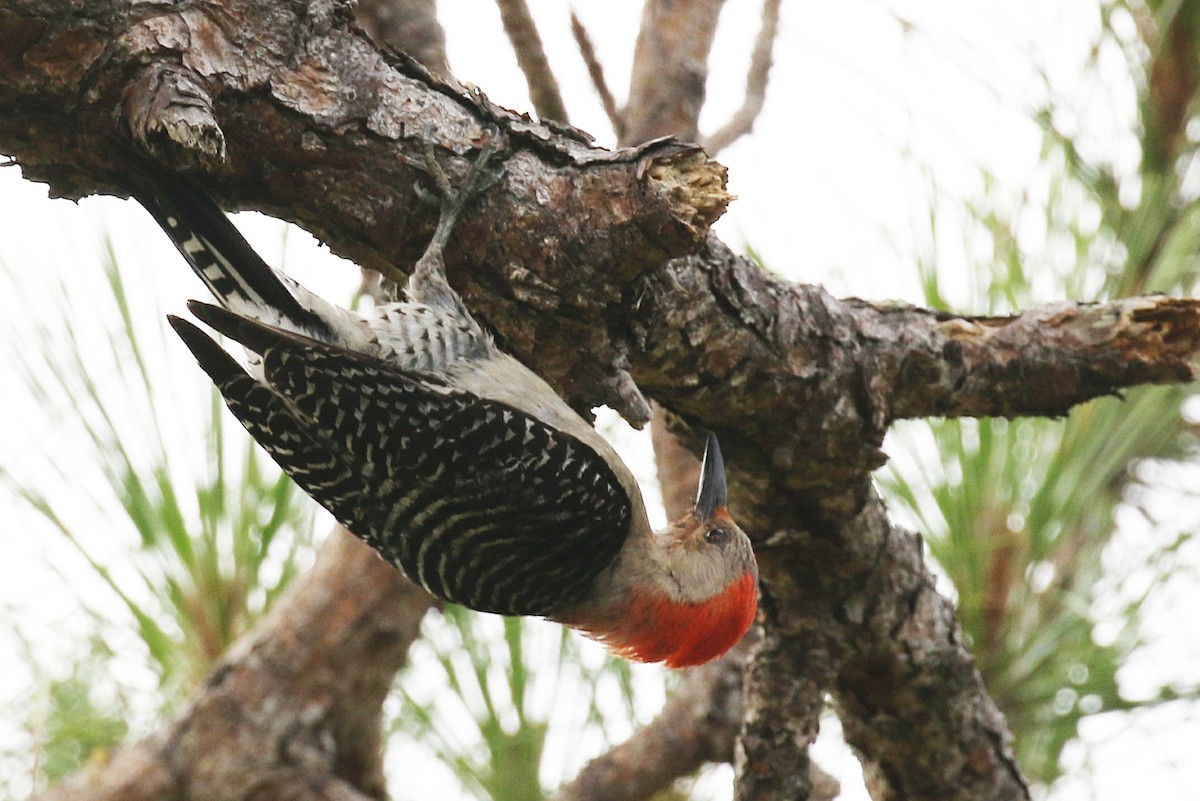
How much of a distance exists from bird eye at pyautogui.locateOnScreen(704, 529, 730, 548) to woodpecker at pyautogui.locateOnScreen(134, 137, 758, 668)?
0.15 ft

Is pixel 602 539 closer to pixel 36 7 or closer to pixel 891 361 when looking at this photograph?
pixel 891 361

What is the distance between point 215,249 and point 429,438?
0.66m

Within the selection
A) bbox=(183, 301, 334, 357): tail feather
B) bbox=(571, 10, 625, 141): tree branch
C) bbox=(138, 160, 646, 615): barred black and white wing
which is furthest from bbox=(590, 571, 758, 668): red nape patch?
bbox=(571, 10, 625, 141): tree branch

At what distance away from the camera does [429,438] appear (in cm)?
308

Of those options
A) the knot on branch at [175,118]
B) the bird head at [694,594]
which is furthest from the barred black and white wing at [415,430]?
the knot on branch at [175,118]

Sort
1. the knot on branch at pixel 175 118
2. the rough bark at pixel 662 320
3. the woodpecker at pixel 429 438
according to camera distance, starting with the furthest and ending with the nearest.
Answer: the woodpecker at pixel 429 438 → the rough bark at pixel 662 320 → the knot on branch at pixel 175 118

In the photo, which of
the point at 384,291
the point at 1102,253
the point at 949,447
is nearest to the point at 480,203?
the point at 384,291

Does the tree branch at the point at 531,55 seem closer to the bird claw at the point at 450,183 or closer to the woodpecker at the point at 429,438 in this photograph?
the woodpecker at the point at 429,438

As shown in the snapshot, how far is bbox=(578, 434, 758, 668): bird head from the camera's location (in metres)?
3.37

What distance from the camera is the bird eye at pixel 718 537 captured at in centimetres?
347

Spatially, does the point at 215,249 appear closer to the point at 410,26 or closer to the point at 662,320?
the point at 662,320

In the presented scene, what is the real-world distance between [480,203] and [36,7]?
2.88ft

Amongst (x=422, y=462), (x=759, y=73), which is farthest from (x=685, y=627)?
(x=759, y=73)

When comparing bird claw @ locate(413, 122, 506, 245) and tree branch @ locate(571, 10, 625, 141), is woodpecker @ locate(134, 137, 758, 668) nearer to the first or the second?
bird claw @ locate(413, 122, 506, 245)
